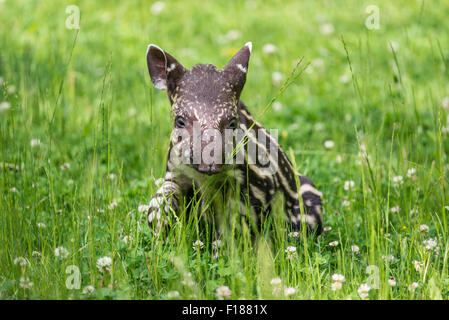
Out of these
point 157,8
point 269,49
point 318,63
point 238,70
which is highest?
point 157,8

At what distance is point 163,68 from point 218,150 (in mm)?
927

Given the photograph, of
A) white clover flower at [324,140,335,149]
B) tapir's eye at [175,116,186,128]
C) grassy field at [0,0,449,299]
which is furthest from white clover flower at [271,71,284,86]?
tapir's eye at [175,116,186,128]

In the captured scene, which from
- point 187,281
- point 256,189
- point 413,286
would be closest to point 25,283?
point 187,281

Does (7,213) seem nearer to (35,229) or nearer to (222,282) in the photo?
(35,229)

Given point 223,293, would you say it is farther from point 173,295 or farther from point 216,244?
point 216,244

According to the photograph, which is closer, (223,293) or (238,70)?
(223,293)

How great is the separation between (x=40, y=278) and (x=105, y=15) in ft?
21.2

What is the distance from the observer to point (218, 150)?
149 inches

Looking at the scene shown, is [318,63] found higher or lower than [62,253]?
higher

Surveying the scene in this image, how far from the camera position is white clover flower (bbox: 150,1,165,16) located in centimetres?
938

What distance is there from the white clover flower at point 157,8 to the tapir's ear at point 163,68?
5.22m

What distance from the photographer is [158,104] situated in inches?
284

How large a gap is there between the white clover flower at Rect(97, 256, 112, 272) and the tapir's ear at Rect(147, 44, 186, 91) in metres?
1.27
